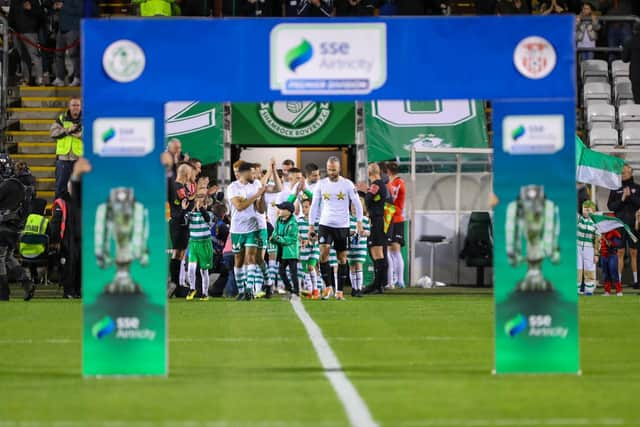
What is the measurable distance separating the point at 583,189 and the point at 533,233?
16.0 metres

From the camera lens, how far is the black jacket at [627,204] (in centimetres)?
2747

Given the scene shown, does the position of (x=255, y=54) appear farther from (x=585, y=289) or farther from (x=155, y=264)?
(x=585, y=289)

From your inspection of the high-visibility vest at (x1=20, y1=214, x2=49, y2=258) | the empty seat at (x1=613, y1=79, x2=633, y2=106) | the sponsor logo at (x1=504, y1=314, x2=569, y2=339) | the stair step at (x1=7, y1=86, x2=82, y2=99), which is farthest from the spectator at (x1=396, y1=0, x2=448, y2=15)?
the sponsor logo at (x1=504, y1=314, x2=569, y2=339)

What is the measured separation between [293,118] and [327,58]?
63.4 ft

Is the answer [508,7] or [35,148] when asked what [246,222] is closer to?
[35,148]

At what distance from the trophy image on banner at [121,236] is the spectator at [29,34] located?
2157 centimetres

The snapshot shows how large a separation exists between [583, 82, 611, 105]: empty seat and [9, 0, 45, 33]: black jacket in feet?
39.0

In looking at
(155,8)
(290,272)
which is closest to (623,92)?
(155,8)

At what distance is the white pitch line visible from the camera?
9.27 metres

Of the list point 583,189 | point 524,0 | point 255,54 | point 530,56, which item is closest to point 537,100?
point 530,56

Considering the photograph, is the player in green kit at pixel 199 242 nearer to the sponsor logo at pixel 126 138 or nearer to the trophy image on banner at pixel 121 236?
the trophy image on banner at pixel 121 236

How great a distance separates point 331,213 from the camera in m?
23.5

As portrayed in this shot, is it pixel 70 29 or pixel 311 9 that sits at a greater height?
pixel 311 9

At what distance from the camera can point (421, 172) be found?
29625mm
